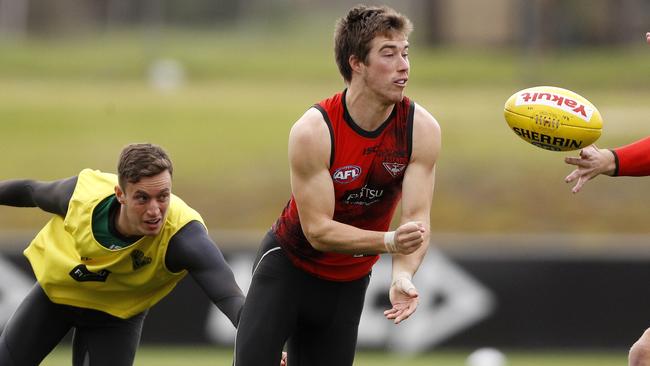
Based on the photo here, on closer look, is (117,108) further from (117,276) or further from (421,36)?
(117,276)

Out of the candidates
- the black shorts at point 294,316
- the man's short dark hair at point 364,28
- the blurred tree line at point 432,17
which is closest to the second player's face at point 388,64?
the man's short dark hair at point 364,28

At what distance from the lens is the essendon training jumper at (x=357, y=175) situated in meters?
6.37

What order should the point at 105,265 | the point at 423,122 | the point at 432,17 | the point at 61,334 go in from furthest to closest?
the point at 432,17 → the point at 61,334 → the point at 105,265 → the point at 423,122

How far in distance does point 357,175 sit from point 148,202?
1129 millimetres

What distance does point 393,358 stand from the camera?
11.7m

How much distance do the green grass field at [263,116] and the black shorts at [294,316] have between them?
819 cm

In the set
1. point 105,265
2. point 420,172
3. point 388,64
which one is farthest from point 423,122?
point 105,265

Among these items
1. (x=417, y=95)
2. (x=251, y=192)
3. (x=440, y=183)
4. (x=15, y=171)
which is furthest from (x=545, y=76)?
(x=15, y=171)

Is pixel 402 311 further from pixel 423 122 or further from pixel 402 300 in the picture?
pixel 423 122

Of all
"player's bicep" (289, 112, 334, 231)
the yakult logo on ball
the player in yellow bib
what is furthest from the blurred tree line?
"player's bicep" (289, 112, 334, 231)

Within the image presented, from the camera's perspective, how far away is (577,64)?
2059 centimetres

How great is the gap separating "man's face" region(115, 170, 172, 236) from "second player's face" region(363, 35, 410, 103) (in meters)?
1.26

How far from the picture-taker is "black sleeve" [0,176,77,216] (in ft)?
23.2

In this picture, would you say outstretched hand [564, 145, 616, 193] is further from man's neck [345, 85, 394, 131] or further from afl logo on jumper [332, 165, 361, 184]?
afl logo on jumper [332, 165, 361, 184]
